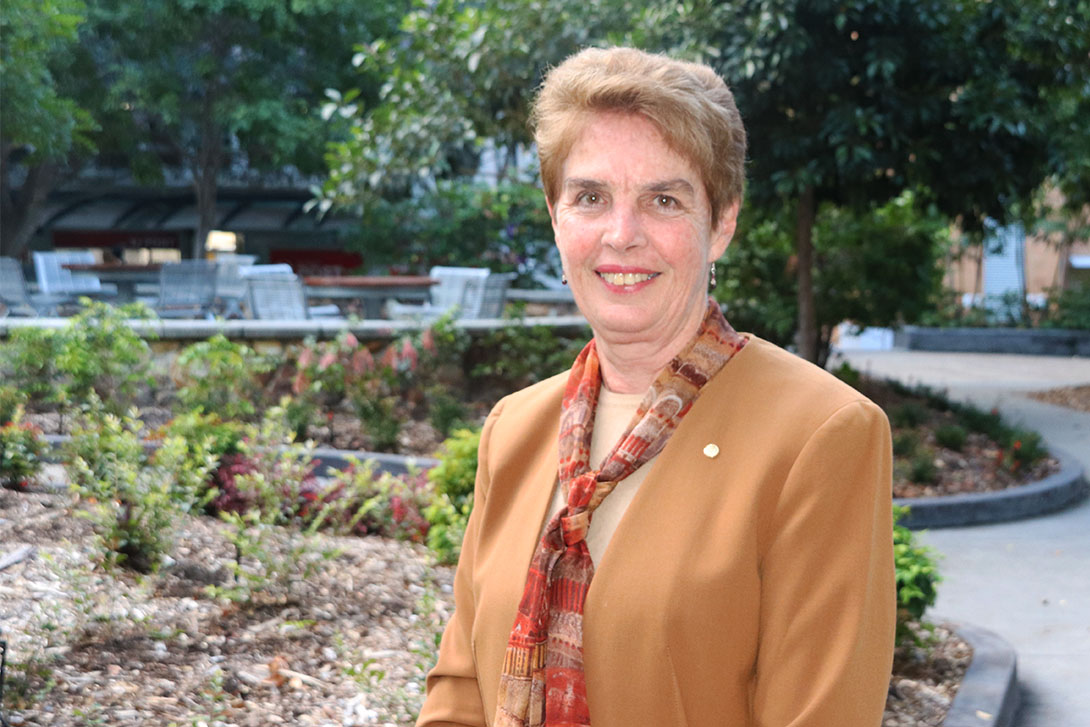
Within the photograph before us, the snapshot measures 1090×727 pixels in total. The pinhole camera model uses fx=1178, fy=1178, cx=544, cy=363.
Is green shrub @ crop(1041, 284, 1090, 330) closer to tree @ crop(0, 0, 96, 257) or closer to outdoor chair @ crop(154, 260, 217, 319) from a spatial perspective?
outdoor chair @ crop(154, 260, 217, 319)

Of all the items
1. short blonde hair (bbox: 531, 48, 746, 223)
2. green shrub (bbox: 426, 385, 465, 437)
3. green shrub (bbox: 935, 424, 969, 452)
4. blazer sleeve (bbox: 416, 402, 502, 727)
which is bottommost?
green shrub (bbox: 935, 424, 969, 452)

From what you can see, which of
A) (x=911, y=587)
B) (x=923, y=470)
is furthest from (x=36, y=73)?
(x=911, y=587)

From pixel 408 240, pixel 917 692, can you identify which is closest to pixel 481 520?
pixel 917 692

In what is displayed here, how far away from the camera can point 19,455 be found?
6.21 meters

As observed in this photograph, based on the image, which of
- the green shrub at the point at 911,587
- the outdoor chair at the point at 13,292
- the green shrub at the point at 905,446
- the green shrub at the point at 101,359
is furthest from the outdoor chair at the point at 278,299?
the green shrub at the point at 911,587

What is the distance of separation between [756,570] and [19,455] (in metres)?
5.40

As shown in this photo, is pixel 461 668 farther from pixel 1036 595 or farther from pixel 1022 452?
pixel 1022 452

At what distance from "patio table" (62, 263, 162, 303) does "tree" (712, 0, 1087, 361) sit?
435 inches

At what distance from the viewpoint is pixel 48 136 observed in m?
16.2

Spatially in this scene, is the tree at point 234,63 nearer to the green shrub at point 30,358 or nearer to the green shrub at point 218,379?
the green shrub at point 30,358

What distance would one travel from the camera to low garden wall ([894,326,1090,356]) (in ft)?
85.5

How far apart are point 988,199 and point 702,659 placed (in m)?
10.6

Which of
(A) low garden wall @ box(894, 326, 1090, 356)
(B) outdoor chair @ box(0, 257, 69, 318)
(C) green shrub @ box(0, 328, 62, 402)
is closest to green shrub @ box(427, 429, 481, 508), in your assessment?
(C) green shrub @ box(0, 328, 62, 402)

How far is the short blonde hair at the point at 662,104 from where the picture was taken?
6.27 feet
